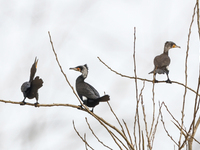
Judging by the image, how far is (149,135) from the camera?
7.02 feet

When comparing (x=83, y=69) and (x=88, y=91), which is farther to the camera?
(x=83, y=69)

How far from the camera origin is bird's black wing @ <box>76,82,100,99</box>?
2.76m

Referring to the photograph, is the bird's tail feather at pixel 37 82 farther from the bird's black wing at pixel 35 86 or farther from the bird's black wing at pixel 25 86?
the bird's black wing at pixel 25 86

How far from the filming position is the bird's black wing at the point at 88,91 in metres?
2.76

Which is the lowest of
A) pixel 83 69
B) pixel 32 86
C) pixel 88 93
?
pixel 88 93

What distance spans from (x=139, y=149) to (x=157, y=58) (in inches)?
104

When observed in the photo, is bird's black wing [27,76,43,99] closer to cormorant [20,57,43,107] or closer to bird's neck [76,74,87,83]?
cormorant [20,57,43,107]

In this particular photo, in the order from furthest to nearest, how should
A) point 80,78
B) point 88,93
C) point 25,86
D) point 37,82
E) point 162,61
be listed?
point 162,61 < point 80,78 < point 88,93 < point 25,86 < point 37,82

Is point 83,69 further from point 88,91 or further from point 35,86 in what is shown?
point 35,86

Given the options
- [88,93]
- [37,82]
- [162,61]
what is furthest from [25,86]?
[162,61]

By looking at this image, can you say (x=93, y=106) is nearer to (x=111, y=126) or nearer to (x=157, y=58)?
(x=111, y=126)

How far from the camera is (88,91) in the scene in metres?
2.80

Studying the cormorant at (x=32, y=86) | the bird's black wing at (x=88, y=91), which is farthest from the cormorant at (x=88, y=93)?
the cormorant at (x=32, y=86)

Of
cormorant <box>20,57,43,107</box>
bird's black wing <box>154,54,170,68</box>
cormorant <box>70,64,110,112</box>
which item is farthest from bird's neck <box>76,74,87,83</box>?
bird's black wing <box>154,54,170,68</box>
